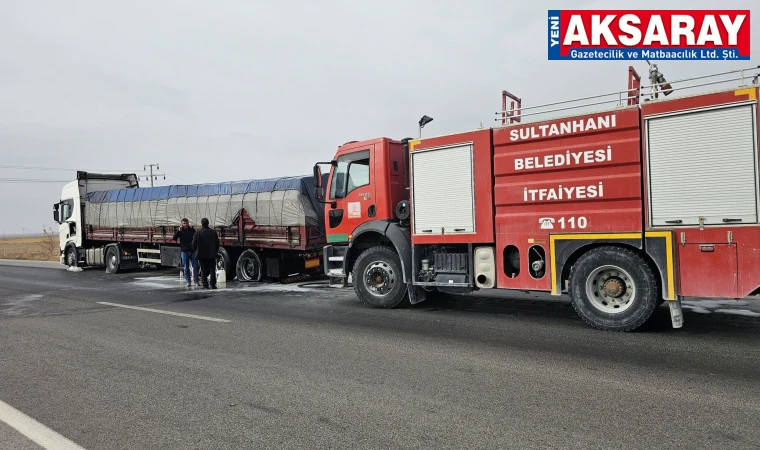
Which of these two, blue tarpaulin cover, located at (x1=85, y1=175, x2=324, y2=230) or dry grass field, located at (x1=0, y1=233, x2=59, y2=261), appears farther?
dry grass field, located at (x1=0, y1=233, x2=59, y2=261)

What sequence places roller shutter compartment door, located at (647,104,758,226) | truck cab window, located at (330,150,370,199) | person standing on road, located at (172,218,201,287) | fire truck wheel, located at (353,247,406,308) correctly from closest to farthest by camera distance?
roller shutter compartment door, located at (647,104,758,226) < fire truck wheel, located at (353,247,406,308) < truck cab window, located at (330,150,370,199) < person standing on road, located at (172,218,201,287)

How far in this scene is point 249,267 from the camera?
14.4 m

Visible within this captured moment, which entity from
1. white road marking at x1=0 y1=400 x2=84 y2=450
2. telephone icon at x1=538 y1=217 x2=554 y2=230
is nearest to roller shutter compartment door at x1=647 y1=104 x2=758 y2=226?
telephone icon at x1=538 y1=217 x2=554 y2=230

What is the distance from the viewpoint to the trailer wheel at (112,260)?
1847 cm

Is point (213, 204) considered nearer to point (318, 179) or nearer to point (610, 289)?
point (318, 179)

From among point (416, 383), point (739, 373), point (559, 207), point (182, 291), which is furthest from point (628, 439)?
point (182, 291)

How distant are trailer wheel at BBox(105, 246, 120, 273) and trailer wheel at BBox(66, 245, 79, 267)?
6.87 ft

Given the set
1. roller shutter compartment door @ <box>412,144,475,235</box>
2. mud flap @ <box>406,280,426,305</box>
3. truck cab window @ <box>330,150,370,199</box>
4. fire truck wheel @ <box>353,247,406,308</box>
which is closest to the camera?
roller shutter compartment door @ <box>412,144,475,235</box>

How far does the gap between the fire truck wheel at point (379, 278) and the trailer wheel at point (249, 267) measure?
5419mm

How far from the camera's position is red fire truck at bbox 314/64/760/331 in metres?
6.04

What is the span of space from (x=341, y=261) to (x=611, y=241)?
493 cm

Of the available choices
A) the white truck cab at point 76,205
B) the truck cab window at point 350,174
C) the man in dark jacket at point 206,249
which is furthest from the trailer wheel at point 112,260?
the truck cab window at point 350,174

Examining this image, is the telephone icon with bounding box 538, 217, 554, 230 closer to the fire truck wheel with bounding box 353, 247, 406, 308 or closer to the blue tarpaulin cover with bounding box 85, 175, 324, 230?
the fire truck wheel with bounding box 353, 247, 406, 308

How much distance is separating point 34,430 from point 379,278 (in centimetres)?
606
